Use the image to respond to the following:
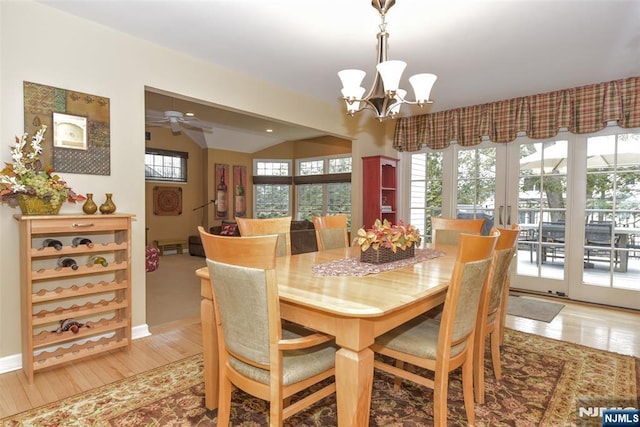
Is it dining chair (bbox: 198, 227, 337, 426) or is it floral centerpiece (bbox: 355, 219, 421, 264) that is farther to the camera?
floral centerpiece (bbox: 355, 219, 421, 264)

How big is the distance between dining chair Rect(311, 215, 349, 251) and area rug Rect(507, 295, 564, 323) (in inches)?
80.6

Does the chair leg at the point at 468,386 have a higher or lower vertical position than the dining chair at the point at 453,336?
lower

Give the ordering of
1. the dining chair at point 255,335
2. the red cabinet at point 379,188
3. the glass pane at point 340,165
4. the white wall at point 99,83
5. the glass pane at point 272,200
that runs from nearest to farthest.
→ the dining chair at point 255,335
the white wall at point 99,83
the red cabinet at point 379,188
the glass pane at point 340,165
the glass pane at point 272,200

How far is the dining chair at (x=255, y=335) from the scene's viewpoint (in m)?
1.22

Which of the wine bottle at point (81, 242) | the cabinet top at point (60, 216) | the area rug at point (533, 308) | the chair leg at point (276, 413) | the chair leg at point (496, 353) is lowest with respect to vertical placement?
the area rug at point (533, 308)

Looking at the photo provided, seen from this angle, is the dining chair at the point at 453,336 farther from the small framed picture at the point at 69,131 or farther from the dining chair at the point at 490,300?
the small framed picture at the point at 69,131

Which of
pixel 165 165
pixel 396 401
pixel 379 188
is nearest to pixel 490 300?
pixel 396 401

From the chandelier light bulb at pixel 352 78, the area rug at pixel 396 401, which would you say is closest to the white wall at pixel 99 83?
the area rug at pixel 396 401

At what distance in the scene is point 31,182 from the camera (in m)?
2.08

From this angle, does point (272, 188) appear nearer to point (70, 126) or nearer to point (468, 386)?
point (70, 126)

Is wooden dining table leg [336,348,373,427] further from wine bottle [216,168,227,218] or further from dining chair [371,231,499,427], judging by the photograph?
wine bottle [216,168,227,218]

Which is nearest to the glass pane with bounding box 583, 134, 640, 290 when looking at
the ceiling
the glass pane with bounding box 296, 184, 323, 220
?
the ceiling

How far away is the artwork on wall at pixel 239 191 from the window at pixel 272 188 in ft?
0.84

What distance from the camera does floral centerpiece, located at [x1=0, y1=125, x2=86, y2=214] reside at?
2.06 meters
